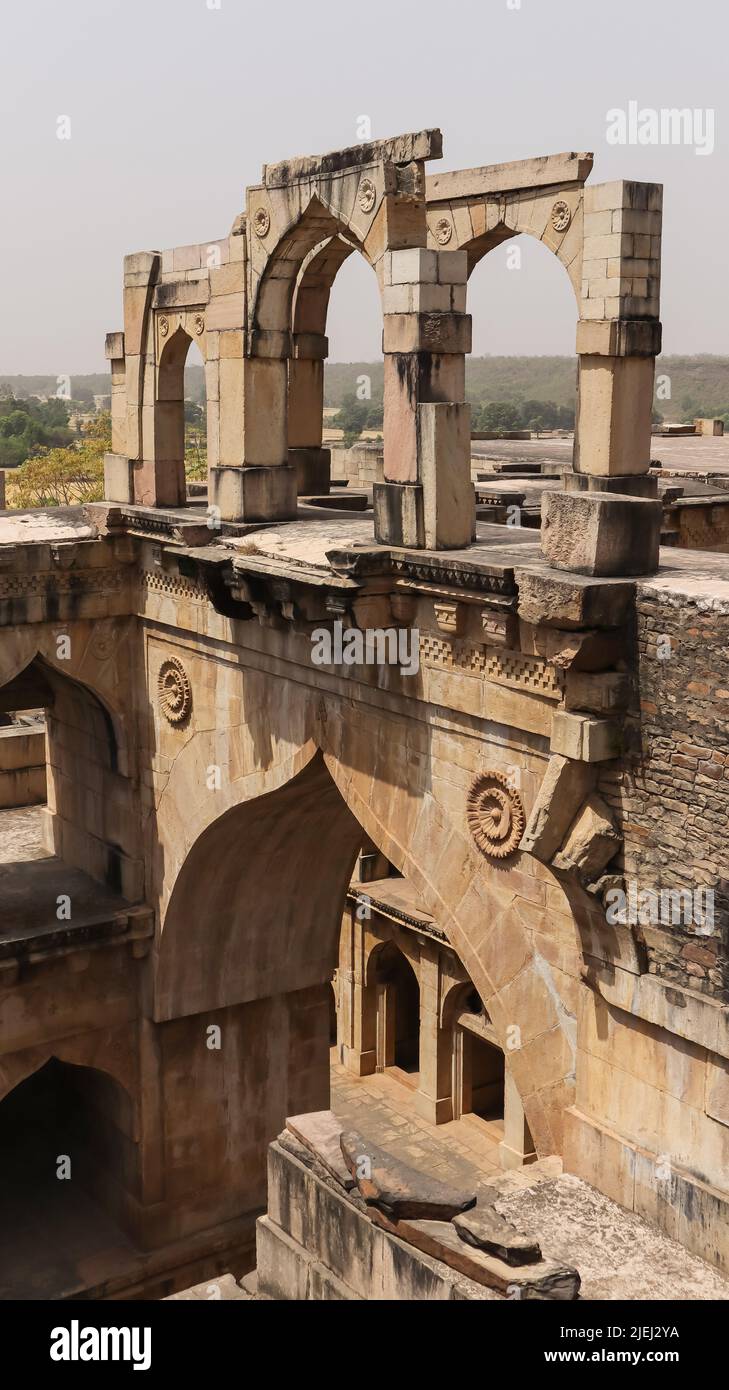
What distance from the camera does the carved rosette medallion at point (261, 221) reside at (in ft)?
35.4

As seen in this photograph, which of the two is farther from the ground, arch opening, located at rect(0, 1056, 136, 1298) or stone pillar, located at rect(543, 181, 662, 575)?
stone pillar, located at rect(543, 181, 662, 575)

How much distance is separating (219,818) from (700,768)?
233 inches

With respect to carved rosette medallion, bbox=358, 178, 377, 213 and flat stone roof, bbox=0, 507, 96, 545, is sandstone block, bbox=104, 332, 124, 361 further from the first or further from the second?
carved rosette medallion, bbox=358, 178, 377, 213

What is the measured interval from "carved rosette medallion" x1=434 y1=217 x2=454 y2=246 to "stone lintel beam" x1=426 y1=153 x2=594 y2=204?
18cm

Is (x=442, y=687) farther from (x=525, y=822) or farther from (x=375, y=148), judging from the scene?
(x=375, y=148)

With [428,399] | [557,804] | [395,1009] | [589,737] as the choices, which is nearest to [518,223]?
[428,399]

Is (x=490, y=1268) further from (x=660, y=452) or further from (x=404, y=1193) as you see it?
(x=660, y=452)

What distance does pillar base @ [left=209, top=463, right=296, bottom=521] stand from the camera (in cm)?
1145

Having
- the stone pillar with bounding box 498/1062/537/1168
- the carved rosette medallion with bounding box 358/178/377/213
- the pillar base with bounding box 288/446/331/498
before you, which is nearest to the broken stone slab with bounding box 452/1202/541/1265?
the carved rosette medallion with bounding box 358/178/377/213

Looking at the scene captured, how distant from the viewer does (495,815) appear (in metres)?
8.91

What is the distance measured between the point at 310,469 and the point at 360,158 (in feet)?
15.1

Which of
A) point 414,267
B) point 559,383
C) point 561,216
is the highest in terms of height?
point 559,383

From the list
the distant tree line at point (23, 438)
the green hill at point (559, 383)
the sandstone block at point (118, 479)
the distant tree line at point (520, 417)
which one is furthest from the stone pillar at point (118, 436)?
the green hill at point (559, 383)
